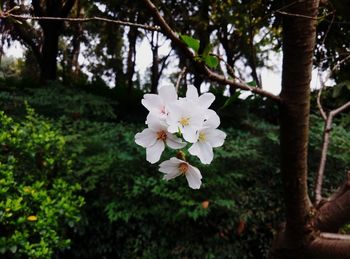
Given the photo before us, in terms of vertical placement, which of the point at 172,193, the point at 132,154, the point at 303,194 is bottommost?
the point at 172,193

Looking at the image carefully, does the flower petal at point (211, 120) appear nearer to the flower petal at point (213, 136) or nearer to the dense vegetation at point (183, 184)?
the flower petal at point (213, 136)

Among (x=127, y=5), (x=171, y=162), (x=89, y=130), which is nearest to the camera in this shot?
(x=171, y=162)

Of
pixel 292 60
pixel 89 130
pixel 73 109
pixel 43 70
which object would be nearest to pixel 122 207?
pixel 89 130

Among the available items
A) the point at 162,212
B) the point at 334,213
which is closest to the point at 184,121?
the point at 334,213

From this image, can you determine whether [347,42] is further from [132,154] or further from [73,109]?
[73,109]

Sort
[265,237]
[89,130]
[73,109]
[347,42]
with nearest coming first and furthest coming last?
[347,42] → [265,237] → [89,130] → [73,109]

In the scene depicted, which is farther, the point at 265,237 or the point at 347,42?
the point at 265,237

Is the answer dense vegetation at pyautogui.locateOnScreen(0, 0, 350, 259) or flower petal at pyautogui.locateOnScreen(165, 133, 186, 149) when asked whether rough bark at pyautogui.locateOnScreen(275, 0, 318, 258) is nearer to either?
dense vegetation at pyautogui.locateOnScreen(0, 0, 350, 259)
